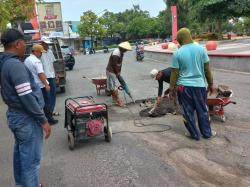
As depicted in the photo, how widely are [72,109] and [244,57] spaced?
11.0m

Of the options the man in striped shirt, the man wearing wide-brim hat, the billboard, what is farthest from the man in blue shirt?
the billboard

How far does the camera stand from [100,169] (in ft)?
17.3

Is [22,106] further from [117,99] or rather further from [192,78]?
[117,99]

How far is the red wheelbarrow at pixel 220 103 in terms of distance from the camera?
23.5 feet

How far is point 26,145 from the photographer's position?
3.93 metres

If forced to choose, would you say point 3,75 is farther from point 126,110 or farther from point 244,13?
point 244,13

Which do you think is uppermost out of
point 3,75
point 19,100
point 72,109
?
point 3,75

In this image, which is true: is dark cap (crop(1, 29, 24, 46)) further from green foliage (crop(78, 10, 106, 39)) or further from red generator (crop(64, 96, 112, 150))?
green foliage (crop(78, 10, 106, 39))

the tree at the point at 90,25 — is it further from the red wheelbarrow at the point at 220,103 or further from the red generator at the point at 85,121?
the red generator at the point at 85,121

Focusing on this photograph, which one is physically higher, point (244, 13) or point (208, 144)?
point (244, 13)

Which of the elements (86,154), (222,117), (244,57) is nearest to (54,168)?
(86,154)

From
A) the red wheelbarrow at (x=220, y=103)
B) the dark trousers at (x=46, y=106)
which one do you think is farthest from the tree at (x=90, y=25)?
the red wheelbarrow at (x=220, y=103)

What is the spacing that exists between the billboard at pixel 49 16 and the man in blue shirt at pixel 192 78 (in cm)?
5691

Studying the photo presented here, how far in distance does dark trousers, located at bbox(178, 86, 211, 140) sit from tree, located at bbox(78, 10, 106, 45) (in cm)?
7068
